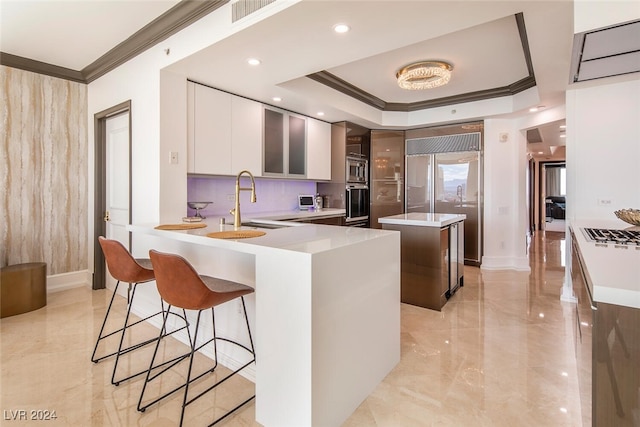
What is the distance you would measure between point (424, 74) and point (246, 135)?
7.06ft

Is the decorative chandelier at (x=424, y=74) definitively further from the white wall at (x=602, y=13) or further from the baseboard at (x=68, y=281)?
the baseboard at (x=68, y=281)

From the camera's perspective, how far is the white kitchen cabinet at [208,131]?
10.4ft

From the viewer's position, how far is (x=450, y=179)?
5461 mm

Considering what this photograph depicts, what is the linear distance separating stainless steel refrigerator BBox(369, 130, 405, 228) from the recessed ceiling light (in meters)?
3.48

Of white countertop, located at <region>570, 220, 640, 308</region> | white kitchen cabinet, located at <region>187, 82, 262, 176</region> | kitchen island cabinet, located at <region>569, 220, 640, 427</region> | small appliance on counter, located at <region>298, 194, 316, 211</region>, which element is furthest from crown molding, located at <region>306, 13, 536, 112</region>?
kitchen island cabinet, located at <region>569, 220, 640, 427</region>

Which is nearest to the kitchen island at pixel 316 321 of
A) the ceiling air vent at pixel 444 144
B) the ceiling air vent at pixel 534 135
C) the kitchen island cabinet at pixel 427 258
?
the kitchen island cabinet at pixel 427 258

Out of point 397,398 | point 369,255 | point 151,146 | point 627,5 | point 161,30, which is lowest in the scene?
point 397,398

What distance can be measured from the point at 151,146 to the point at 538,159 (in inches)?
454

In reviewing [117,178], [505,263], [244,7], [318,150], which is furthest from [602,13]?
[117,178]

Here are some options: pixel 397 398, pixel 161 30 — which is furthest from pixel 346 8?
pixel 397 398

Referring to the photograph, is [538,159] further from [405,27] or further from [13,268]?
[13,268]

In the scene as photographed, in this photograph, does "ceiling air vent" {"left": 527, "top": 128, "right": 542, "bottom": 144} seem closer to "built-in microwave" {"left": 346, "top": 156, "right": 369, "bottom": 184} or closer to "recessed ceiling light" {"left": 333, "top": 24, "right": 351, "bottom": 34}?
"built-in microwave" {"left": 346, "top": 156, "right": 369, "bottom": 184}

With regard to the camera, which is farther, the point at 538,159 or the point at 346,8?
the point at 538,159

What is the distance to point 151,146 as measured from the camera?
9.68 feet
